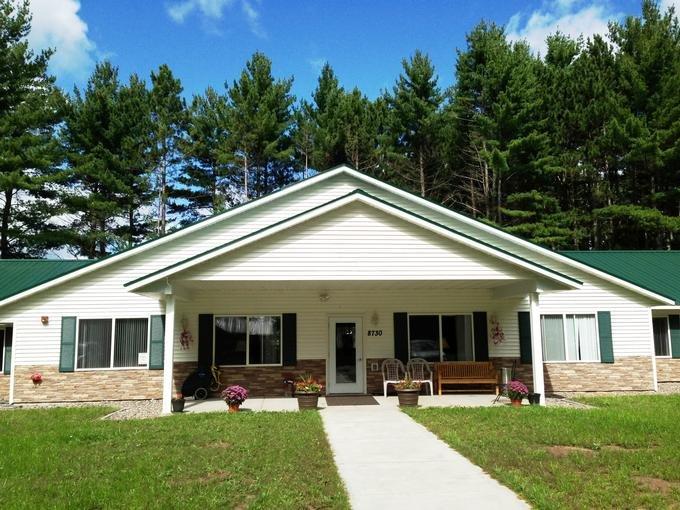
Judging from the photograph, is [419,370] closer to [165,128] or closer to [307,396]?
[307,396]

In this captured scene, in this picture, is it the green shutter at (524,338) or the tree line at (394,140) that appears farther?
the tree line at (394,140)

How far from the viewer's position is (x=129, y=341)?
1520 centimetres

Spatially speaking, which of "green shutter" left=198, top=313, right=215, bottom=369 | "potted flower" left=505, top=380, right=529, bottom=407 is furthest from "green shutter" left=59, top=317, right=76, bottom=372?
"potted flower" left=505, top=380, right=529, bottom=407

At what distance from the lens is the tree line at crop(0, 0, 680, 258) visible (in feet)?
95.0

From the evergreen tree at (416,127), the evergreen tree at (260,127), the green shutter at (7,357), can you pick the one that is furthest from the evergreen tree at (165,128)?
the green shutter at (7,357)

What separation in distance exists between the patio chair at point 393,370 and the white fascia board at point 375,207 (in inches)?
163

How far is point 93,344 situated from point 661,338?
16.7 metres

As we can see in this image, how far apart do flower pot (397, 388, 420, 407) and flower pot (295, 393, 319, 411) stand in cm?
193

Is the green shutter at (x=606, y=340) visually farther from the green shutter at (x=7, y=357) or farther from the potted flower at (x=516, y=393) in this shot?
the green shutter at (x=7, y=357)

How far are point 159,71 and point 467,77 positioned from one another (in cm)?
1860

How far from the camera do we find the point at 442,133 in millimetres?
31750

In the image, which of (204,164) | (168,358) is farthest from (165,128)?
(168,358)

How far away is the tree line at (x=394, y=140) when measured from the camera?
2895cm

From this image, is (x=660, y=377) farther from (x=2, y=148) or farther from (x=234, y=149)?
(x=2, y=148)
